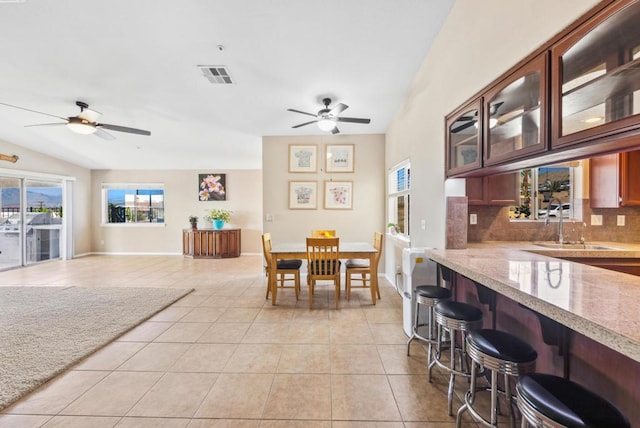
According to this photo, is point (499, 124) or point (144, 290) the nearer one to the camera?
point (499, 124)

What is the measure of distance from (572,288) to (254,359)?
7.39 feet

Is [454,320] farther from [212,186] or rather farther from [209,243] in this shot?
[212,186]

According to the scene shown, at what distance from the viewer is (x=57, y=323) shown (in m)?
3.03

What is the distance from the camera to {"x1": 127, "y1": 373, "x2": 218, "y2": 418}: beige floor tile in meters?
1.76

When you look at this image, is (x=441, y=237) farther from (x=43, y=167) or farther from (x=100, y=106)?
(x=43, y=167)

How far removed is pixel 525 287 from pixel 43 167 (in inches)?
350

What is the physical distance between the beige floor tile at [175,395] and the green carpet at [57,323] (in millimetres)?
887

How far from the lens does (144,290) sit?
4238mm

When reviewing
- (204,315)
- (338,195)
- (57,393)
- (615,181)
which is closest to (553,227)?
(615,181)

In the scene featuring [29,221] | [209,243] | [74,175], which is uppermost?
[74,175]

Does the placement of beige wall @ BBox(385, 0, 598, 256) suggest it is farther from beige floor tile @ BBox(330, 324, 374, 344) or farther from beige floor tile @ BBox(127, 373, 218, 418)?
beige floor tile @ BBox(127, 373, 218, 418)

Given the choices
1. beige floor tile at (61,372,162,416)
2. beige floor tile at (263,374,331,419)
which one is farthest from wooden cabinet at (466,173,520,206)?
beige floor tile at (61,372,162,416)

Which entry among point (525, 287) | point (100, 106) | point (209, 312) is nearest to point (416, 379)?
point (525, 287)

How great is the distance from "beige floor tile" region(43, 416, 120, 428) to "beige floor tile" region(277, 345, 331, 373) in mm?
1101
